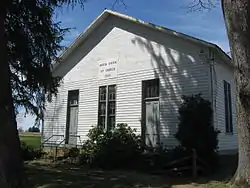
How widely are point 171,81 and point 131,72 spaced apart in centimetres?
267

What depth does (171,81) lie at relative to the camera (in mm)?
17281

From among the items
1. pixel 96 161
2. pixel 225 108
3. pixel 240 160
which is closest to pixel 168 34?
pixel 225 108

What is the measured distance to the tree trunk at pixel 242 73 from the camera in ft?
31.6

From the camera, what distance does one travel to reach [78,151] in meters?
19.3

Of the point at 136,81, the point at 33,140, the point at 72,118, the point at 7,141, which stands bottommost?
the point at 7,141

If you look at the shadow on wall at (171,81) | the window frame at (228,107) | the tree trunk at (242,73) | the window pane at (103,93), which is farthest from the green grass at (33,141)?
the tree trunk at (242,73)

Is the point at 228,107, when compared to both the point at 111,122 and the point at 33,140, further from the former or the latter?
the point at 33,140

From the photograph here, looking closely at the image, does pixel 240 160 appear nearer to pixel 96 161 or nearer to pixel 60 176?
pixel 60 176

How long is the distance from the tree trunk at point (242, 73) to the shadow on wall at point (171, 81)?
6.40m

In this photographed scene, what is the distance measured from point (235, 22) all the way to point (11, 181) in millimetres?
7383

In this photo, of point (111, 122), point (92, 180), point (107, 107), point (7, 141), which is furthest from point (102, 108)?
point (7, 141)

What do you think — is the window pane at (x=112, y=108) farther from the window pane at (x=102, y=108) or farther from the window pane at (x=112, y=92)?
the window pane at (x=102, y=108)

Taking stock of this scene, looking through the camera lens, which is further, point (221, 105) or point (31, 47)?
point (221, 105)

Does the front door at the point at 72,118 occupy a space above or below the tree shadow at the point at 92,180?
above
